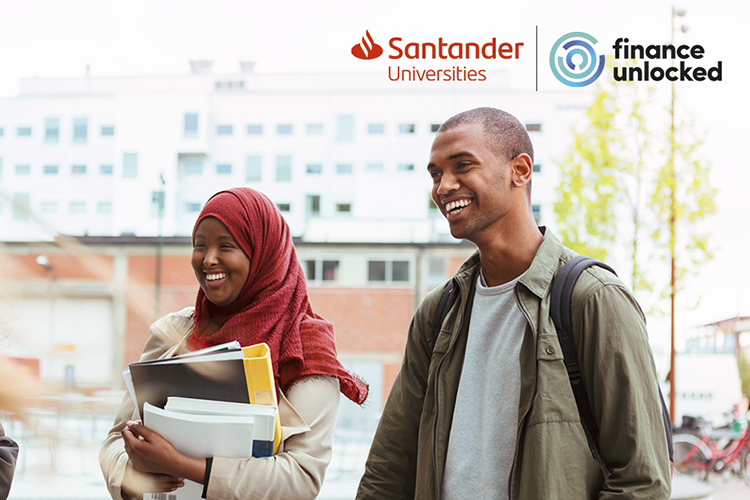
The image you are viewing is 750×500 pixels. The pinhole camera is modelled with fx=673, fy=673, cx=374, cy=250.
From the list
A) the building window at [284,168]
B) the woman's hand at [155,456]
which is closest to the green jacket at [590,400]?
the woman's hand at [155,456]

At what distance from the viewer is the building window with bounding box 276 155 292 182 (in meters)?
38.0

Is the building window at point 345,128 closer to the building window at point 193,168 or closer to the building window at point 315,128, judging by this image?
the building window at point 315,128

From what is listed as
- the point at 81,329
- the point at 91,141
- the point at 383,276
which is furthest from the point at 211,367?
the point at 91,141

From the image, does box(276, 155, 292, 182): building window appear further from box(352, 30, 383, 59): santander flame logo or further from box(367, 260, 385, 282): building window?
box(352, 30, 383, 59): santander flame logo

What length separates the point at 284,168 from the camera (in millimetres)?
38094

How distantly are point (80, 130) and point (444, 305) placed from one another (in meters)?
41.1

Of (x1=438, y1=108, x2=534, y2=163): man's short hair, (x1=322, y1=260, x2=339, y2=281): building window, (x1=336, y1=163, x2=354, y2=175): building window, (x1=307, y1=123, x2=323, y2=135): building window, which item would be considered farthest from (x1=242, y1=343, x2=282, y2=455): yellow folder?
(x1=307, y1=123, x2=323, y2=135): building window

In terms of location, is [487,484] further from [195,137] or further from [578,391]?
[195,137]

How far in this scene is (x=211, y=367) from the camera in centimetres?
117

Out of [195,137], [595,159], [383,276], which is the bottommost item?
[383,276]

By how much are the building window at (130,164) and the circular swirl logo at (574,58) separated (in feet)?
109

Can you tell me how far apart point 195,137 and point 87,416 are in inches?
1528

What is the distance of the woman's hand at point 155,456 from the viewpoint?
117 cm

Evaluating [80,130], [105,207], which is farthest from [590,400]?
[80,130]
